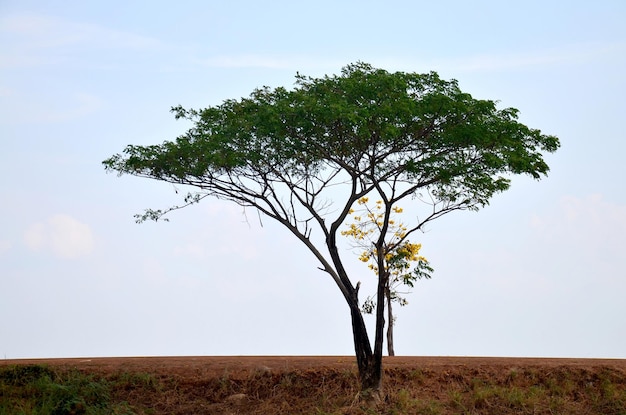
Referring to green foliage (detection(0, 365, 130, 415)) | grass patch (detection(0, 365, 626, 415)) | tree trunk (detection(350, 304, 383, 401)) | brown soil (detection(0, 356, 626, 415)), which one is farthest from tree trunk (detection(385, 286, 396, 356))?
green foliage (detection(0, 365, 130, 415))

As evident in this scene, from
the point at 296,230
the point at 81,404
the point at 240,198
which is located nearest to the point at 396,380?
the point at 296,230

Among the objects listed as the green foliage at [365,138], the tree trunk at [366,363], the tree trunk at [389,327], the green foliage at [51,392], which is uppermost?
the green foliage at [365,138]

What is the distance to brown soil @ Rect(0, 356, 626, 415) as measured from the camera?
21.0 m

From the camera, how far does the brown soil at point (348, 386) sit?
21.0 m

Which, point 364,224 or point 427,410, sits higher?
point 364,224

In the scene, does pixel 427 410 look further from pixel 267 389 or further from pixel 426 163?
pixel 426 163

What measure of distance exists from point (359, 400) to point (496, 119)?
26.3 ft

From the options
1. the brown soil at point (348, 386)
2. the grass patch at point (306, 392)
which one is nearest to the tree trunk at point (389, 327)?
the brown soil at point (348, 386)

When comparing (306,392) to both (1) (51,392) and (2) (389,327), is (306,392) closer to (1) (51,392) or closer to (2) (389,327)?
(1) (51,392)

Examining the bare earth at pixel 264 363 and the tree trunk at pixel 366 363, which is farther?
the bare earth at pixel 264 363

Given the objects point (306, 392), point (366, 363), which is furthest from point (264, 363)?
point (366, 363)

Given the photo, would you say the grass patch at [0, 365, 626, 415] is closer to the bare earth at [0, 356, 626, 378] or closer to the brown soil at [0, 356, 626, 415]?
the brown soil at [0, 356, 626, 415]

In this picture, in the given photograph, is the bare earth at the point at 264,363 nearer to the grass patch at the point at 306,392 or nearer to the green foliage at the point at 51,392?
the grass patch at the point at 306,392

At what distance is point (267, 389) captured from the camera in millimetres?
21703
